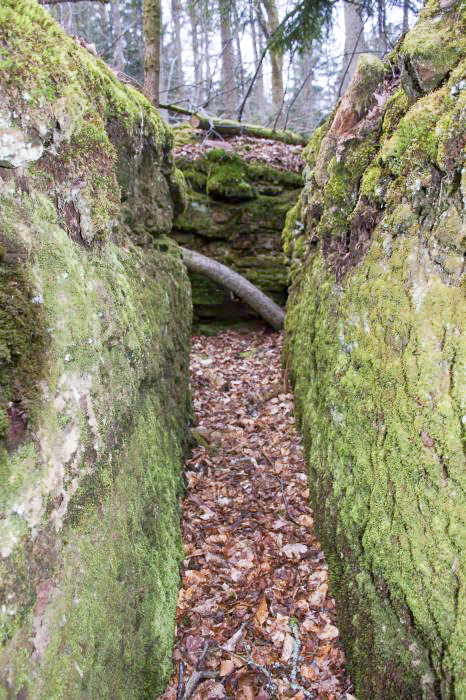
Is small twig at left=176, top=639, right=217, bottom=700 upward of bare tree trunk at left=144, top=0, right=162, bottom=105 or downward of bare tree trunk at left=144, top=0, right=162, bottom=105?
downward

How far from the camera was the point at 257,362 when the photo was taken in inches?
265

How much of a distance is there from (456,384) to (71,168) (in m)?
2.41

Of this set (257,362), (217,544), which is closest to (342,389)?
(217,544)

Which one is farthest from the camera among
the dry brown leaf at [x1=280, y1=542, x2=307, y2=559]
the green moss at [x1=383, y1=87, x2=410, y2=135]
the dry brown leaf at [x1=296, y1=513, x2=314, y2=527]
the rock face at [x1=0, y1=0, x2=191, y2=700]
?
the dry brown leaf at [x1=296, y1=513, x2=314, y2=527]

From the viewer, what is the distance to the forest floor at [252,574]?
262 centimetres

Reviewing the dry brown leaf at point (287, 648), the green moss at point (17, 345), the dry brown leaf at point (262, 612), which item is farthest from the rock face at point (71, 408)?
the dry brown leaf at point (287, 648)

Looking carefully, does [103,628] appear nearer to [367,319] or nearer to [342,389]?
[342,389]

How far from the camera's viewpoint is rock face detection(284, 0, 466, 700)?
2.16 m

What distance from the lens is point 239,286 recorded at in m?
7.72

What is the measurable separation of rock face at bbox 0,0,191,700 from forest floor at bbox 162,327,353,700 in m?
0.23

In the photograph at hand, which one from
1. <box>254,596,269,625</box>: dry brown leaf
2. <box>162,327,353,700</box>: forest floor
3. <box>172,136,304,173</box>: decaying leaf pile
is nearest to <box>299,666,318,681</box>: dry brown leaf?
<box>162,327,353,700</box>: forest floor

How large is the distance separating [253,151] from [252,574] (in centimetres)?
790

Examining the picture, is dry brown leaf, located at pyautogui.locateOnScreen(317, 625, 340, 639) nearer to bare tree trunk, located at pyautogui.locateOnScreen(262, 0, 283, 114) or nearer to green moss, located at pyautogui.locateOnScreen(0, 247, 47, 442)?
green moss, located at pyautogui.locateOnScreen(0, 247, 47, 442)

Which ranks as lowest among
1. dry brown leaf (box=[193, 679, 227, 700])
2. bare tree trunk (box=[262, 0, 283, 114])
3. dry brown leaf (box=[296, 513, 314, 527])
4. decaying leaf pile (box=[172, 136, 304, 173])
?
dry brown leaf (box=[193, 679, 227, 700])
